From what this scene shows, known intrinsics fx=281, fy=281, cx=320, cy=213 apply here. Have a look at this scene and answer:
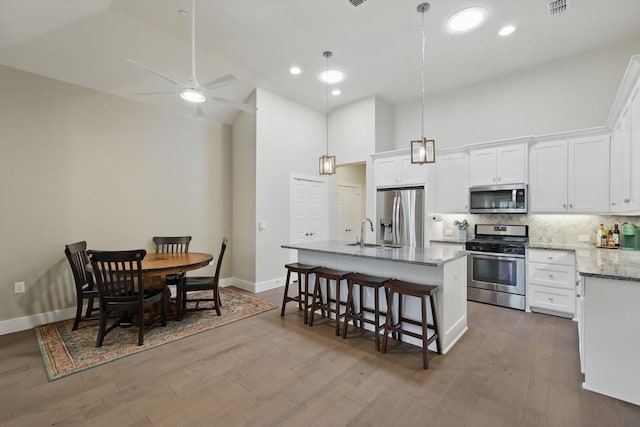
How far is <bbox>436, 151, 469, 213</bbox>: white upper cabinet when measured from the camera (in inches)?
186

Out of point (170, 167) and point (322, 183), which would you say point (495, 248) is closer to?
point (322, 183)

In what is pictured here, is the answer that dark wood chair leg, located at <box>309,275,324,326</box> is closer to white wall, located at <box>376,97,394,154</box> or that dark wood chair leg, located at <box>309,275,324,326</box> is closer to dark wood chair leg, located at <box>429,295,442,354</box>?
dark wood chair leg, located at <box>429,295,442,354</box>

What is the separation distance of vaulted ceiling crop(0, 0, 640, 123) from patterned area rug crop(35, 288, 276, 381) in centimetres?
319

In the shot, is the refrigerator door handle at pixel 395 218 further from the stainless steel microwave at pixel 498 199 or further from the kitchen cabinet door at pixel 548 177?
the kitchen cabinet door at pixel 548 177

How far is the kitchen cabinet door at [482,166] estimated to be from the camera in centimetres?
441

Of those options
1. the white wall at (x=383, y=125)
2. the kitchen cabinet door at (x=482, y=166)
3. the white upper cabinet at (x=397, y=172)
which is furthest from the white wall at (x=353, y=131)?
the kitchen cabinet door at (x=482, y=166)

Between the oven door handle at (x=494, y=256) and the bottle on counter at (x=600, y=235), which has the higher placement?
the bottle on counter at (x=600, y=235)

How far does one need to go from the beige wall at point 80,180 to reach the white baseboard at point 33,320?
2.3 inches

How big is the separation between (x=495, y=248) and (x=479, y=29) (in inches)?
117

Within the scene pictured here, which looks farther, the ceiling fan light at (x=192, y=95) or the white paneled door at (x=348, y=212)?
the white paneled door at (x=348, y=212)

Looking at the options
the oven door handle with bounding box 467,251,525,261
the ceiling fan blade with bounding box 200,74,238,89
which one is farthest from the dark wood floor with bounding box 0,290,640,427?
the ceiling fan blade with bounding box 200,74,238,89

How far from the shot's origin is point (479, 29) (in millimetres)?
3586

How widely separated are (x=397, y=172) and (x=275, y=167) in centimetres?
A: 230

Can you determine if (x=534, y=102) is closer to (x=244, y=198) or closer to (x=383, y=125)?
(x=383, y=125)
